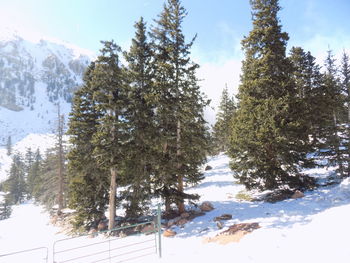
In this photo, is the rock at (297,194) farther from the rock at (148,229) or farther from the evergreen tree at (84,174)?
the evergreen tree at (84,174)

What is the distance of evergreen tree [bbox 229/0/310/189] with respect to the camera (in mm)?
12719

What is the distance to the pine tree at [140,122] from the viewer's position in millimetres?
13625

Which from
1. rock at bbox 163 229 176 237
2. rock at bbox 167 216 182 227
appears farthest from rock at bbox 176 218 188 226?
rock at bbox 163 229 176 237

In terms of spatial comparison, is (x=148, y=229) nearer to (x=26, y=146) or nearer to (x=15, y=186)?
(x=15, y=186)

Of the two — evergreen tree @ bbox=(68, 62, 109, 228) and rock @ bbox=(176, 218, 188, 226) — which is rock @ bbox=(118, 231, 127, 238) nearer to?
rock @ bbox=(176, 218, 188, 226)

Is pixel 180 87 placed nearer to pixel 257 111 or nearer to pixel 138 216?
pixel 257 111

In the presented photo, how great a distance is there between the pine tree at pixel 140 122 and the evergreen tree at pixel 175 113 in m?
0.67

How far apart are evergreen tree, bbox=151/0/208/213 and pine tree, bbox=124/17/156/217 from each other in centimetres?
67

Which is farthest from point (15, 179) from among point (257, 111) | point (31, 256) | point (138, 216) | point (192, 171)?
point (257, 111)

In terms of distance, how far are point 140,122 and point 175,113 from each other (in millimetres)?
2576

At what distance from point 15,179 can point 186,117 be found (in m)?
69.2

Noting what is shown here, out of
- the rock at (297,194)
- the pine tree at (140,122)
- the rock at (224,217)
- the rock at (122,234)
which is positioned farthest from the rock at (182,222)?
the rock at (297,194)

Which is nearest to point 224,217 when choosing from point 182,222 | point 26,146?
point 182,222

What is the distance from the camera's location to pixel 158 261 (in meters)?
7.56
